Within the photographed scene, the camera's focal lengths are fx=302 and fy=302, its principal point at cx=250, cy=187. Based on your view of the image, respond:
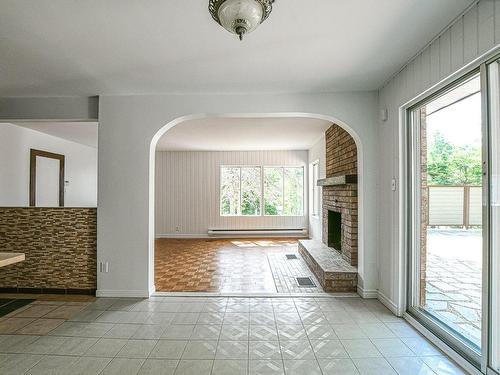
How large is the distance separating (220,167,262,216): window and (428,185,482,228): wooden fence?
5738 mm

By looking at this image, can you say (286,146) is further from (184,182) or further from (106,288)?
(106,288)

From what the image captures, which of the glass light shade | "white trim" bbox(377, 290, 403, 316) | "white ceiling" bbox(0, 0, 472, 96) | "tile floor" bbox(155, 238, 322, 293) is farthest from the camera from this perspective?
"tile floor" bbox(155, 238, 322, 293)

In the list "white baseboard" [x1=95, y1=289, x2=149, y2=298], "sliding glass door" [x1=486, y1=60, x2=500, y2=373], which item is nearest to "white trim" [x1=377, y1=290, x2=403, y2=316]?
"sliding glass door" [x1=486, y1=60, x2=500, y2=373]

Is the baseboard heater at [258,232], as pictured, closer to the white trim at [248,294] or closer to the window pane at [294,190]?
the window pane at [294,190]

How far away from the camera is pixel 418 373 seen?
79.8 inches

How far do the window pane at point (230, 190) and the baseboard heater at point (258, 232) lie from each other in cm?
51

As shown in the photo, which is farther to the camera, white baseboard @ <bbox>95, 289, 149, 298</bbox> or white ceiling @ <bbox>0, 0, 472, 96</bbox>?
white baseboard @ <bbox>95, 289, 149, 298</bbox>

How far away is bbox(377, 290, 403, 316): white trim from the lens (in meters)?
2.98

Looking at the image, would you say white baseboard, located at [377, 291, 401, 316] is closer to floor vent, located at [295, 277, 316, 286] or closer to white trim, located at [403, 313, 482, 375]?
white trim, located at [403, 313, 482, 375]

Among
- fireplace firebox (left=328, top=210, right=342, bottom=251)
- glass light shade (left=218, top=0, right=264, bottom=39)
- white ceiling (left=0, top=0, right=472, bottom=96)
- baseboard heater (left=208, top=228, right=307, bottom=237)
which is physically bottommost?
baseboard heater (left=208, top=228, right=307, bottom=237)

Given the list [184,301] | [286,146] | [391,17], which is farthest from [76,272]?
[286,146]

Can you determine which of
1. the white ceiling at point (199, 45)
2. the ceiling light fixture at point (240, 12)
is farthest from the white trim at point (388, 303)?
the ceiling light fixture at point (240, 12)

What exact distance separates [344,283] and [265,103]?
236cm

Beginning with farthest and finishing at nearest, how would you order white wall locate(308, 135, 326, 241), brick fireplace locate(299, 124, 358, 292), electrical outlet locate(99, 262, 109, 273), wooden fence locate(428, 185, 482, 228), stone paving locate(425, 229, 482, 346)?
white wall locate(308, 135, 326, 241)
brick fireplace locate(299, 124, 358, 292)
electrical outlet locate(99, 262, 109, 273)
stone paving locate(425, 229, 482, 346)
wooden fence locate(428, 185, 482, 228)
